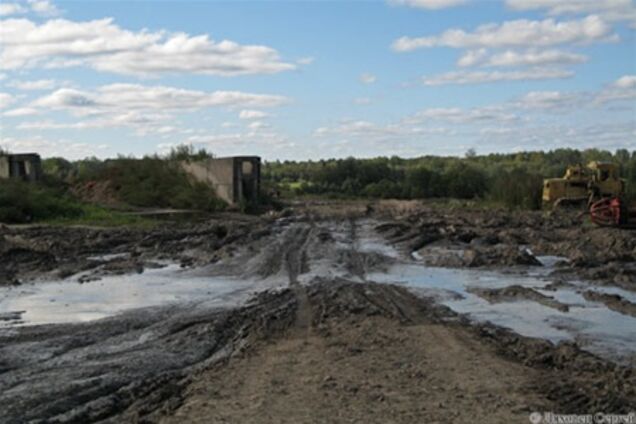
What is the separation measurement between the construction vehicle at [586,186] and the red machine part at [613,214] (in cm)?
726

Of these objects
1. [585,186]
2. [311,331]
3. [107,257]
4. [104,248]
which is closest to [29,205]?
[104,248]

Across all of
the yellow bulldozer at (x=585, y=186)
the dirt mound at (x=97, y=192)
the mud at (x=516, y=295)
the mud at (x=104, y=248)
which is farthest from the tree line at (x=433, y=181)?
the mud at (x=516, y=295)

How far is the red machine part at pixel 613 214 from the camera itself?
3061 cm

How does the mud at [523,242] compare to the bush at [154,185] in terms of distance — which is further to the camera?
the bush at [154,185]

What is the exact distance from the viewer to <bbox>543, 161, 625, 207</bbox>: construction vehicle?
3925 centimetres

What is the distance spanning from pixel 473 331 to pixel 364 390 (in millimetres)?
3847

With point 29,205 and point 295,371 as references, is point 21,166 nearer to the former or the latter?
point 29,205

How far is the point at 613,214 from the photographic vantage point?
30.8m

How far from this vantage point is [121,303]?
14.6 metres

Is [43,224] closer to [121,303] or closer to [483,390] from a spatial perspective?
[121,303]

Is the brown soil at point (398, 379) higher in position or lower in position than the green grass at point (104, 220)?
higher

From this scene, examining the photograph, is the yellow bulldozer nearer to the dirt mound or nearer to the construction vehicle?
the construction vehicle

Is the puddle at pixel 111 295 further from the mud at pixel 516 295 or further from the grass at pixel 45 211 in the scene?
the grass at pixel 45 211

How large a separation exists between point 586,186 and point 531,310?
28.0 m
